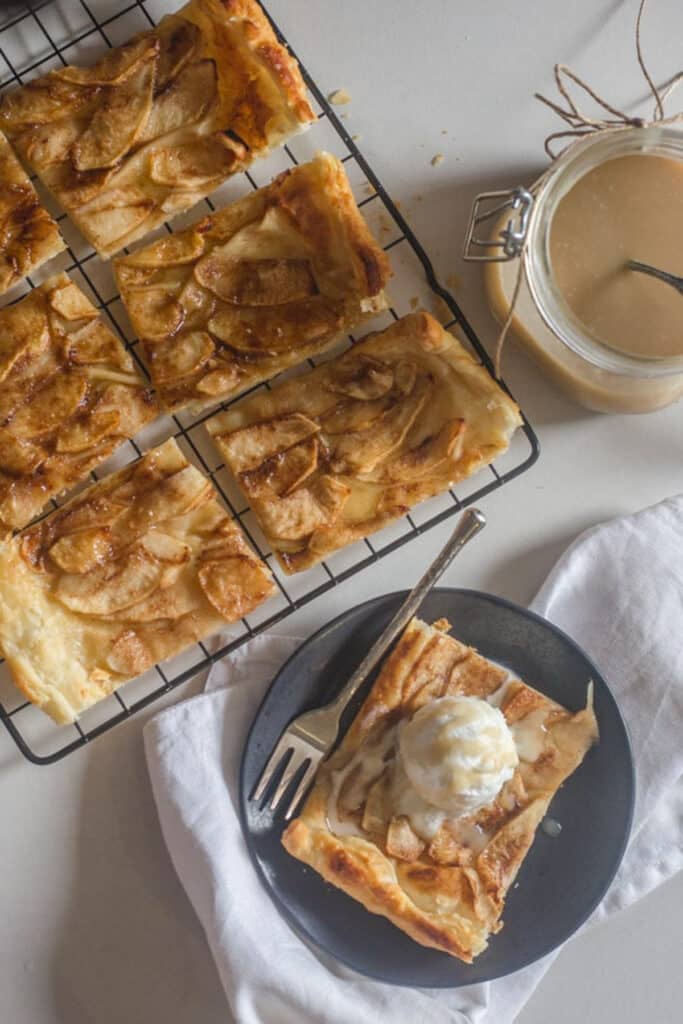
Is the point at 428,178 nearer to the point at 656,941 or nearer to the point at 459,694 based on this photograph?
the point at 459,694

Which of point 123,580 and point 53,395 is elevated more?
point 53,395

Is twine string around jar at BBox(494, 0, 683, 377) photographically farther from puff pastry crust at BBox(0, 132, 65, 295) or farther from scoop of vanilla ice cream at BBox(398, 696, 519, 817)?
puff pastry crust at BBox(0, 132, 65, 295)

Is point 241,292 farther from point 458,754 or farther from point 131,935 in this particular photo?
point 131,935

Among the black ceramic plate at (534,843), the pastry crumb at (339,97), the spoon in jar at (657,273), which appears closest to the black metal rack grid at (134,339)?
the pastry crumb at (339,97)

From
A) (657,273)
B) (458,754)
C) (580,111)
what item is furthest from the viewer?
(580,111)

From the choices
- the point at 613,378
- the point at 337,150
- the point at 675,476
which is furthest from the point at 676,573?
the point at 337,150

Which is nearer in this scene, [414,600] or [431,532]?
[414,600]

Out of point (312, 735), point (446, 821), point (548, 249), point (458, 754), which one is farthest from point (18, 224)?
point (446, 821)
